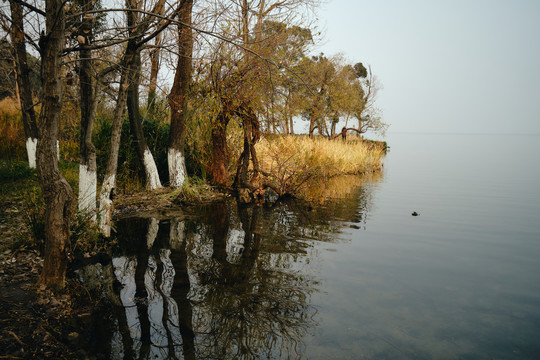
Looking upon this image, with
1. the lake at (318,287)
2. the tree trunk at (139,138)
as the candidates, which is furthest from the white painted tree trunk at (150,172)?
the lake at (318,287)

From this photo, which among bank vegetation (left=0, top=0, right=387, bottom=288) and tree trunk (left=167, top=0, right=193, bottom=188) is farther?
tree trunk (left=167, top=0, right=193, bottom=188)

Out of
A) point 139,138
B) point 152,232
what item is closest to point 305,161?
point 139,138

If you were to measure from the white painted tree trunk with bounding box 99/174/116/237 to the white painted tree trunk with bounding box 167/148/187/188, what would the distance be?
509cm

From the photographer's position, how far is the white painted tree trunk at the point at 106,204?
7242 millimetres

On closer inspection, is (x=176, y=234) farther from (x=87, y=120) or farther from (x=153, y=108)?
(x=153, y=108)

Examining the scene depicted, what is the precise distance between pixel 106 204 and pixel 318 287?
14.0 feet

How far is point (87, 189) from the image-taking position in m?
6.96

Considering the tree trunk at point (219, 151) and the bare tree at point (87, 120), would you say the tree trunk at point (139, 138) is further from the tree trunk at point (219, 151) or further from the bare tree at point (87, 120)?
the bare tree at point (87, 120)

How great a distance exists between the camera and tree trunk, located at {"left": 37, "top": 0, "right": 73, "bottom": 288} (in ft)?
14.6

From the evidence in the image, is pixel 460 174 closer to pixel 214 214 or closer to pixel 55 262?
pixel 214 214

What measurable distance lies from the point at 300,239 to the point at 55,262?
5.24 meters

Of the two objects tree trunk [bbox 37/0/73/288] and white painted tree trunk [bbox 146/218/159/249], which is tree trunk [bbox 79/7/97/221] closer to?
white painted tree trunk [bbox 146/218/159/249]

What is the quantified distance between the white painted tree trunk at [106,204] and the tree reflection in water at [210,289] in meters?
0.52

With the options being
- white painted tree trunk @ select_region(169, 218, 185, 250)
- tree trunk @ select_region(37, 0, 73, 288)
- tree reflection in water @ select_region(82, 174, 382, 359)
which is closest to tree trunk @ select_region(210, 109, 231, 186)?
tree reflection in water @ select_region(82, 174, 382, 359)
